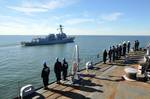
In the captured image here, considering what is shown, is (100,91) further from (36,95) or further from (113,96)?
(36,95)

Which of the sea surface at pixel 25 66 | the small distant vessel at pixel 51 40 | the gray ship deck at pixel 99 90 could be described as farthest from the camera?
the small distant vessel at pixel 51 40

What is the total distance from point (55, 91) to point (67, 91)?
72 centimetres

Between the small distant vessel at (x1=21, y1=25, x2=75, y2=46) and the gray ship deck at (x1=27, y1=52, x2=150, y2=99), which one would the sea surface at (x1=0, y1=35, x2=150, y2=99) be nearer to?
the gray ship deck at (x1=27, y1=52, x2=150, y2=99)

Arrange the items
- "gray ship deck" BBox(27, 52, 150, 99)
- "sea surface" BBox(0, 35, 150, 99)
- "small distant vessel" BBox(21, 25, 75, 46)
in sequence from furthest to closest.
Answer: "small distant vessel" BBox(21, 25, 75, 46) → "sea surface" BBox(0, 35, 150, 99) → "gray ship deck" BBox(27, 52, 150, 99)

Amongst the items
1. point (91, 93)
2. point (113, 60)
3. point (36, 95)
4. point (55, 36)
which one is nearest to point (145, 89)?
point (91, 93)

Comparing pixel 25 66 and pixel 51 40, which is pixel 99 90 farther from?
pixel 51 40

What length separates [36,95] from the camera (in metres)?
11.4

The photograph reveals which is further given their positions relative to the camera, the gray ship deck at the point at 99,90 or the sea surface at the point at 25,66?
the sea surface at the point at 25,66

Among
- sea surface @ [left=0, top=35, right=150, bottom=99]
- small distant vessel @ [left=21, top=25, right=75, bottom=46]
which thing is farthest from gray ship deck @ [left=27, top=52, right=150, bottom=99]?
small distant vessel @ [left=21, top=25, right=75, bottom=46]

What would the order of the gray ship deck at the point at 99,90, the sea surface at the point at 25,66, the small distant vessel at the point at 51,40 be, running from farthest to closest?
1. the small distant vessel at the point at 51,40
2. the sea surface at the point at 25,66
3. the gray ship deck at the point at 99,90

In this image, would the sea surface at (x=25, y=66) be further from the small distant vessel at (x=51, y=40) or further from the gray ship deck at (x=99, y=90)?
the small distant vessel at (x=51, y=40)

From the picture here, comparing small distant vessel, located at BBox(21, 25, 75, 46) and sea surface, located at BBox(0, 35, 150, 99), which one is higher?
small distant vessel, located at BBox(21, 25, 75, 46)

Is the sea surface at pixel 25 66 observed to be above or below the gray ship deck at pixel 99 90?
below

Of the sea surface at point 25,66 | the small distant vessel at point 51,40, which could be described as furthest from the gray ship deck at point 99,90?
the small distant vessel at point 51,40
